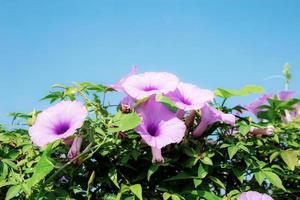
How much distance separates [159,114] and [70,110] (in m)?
0.30

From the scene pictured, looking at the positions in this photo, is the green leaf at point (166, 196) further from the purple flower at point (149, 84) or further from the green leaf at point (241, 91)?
the green leaf at point (241, 91)

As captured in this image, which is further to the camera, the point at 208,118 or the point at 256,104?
the point at 256,104

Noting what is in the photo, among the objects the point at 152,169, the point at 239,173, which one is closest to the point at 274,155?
the point at 239,173

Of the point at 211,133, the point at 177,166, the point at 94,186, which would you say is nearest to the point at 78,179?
the point at 94,186

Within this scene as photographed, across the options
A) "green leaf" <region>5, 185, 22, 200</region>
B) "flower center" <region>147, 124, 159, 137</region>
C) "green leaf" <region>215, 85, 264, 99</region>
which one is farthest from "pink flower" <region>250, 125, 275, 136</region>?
"green leaf" <region>5, 185, 22, 200</region>

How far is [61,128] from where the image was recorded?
1.65 metres

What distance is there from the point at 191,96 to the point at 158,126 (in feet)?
0.54

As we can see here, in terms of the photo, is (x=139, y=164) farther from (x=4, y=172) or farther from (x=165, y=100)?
(x=4, y=172)

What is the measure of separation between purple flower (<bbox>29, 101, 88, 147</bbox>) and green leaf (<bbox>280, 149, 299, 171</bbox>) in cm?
72

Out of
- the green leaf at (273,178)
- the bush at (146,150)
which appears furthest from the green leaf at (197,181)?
the green leaf at (273,178)

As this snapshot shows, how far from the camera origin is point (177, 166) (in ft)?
5.47

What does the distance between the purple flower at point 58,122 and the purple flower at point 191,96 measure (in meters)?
0.31

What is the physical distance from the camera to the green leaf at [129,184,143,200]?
1.52 m

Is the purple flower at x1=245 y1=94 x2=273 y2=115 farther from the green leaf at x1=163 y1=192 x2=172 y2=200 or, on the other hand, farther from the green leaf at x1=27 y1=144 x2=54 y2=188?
the green leaf at x1=27 y1=144 x2=54 y2=188
